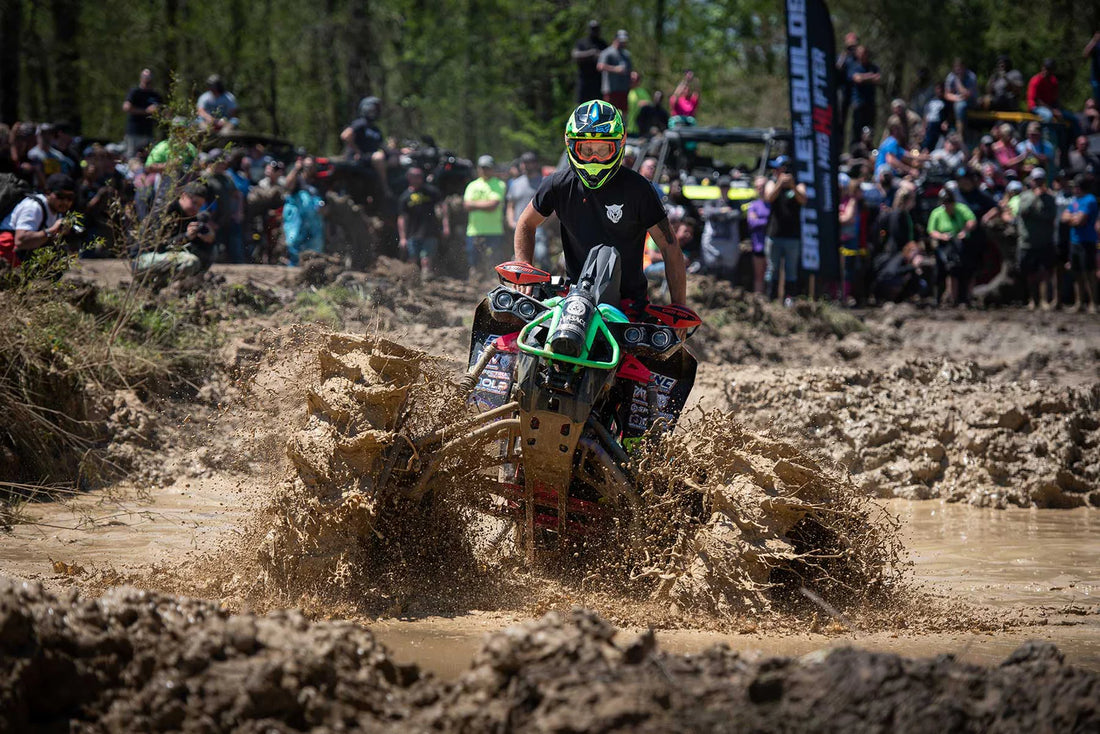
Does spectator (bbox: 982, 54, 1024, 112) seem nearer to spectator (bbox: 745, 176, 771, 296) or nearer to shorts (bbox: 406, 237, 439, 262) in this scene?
spectator (bbox: 745, 176, 771, 296)

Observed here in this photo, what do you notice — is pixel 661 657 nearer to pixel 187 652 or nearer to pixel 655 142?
pixel 187 652

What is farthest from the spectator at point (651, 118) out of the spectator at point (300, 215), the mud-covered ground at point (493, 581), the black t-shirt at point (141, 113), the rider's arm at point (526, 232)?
the rider's arm at point (526, 232)

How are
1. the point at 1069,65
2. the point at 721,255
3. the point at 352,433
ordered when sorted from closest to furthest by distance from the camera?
the point at 352,433 → the point at 721,255 → the point at 1069,65

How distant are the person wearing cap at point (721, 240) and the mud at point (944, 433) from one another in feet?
20.1

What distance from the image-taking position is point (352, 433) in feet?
17.7

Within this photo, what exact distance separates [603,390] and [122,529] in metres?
3.34

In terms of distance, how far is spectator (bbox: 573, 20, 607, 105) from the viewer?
18.0m

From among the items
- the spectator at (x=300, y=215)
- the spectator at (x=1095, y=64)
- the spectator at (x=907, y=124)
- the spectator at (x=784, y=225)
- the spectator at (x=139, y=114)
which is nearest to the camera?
the spectator at (x=300, y=215)

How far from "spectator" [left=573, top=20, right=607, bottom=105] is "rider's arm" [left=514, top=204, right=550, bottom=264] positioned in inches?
456

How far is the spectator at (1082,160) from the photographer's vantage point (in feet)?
61.0

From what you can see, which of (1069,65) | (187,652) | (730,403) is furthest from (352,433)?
(1069,65)

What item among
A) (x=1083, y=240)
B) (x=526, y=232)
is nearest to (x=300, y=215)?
(x=526, y=232)

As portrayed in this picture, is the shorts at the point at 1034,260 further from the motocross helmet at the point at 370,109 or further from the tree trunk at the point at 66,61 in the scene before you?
the tree trunk at the point at 66,61

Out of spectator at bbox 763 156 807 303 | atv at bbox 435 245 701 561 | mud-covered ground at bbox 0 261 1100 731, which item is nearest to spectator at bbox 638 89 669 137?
spectator at bbox 763 156 807 303
